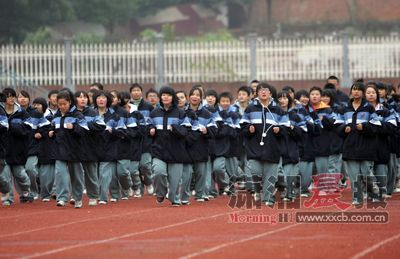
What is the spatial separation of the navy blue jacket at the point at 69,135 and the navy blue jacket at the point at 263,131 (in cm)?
261

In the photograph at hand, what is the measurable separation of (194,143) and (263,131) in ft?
5.61

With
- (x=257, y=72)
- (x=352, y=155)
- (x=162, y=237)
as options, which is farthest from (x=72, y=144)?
(x=257, y=72)

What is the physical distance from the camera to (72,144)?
20812 millimetres

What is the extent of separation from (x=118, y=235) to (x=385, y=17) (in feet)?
181

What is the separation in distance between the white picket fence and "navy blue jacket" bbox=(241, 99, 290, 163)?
2375 centimetres

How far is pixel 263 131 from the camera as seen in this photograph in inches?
800

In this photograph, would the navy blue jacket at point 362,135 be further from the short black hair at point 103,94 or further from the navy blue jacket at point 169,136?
the short black hair at point 103,94

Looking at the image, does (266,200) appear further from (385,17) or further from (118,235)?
(385,17)

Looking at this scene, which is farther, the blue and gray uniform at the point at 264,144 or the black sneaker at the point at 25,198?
the black sneaker at the point at 25,198

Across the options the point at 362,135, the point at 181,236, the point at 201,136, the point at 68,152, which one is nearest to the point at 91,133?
the point at 68,152

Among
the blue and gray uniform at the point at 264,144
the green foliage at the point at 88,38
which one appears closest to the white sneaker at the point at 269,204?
the blue and gray uniform at the point at 264,144

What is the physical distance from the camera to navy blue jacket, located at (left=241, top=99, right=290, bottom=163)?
20250 mm

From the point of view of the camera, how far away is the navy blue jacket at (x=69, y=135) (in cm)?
2070

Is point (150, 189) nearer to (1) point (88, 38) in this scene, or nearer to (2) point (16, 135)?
(2) point (16, 135)
